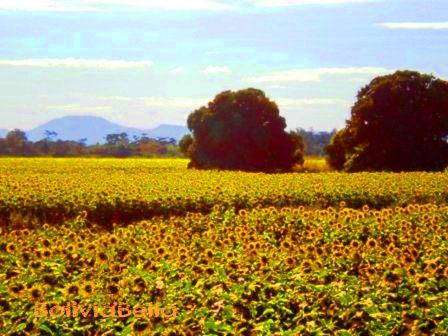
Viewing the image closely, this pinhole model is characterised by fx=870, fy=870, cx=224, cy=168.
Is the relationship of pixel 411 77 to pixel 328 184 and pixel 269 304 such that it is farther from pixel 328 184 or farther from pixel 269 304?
pixel 269 304

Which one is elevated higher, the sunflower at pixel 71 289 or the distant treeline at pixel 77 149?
the distant treeline at pixel 77 149

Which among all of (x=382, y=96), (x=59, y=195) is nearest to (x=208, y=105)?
(x=382, y=96)

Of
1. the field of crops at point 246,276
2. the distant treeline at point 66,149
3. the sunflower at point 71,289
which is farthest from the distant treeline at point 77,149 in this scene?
the sunflower at point 71,289

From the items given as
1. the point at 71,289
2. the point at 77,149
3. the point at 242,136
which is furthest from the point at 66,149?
the point at 71,289

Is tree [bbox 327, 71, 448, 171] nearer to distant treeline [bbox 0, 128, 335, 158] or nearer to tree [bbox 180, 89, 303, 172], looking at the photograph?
tree [bbox 180, 89, 303, 172]

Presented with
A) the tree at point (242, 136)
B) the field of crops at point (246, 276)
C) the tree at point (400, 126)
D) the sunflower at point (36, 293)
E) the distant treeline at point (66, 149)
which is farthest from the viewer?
the distant treeline at point (66, 149)

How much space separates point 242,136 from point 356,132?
6.88m

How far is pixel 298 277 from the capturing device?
32.1 feet

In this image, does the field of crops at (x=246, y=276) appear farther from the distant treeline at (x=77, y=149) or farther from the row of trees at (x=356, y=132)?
the distant treeline at (x=77, y=149)

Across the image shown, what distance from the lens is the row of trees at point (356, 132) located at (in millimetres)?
49938

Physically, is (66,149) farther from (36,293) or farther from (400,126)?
(36,293)

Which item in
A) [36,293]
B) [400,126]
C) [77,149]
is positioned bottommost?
[36,293]

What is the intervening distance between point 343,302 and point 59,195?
1589 cm

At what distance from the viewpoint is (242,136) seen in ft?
174
